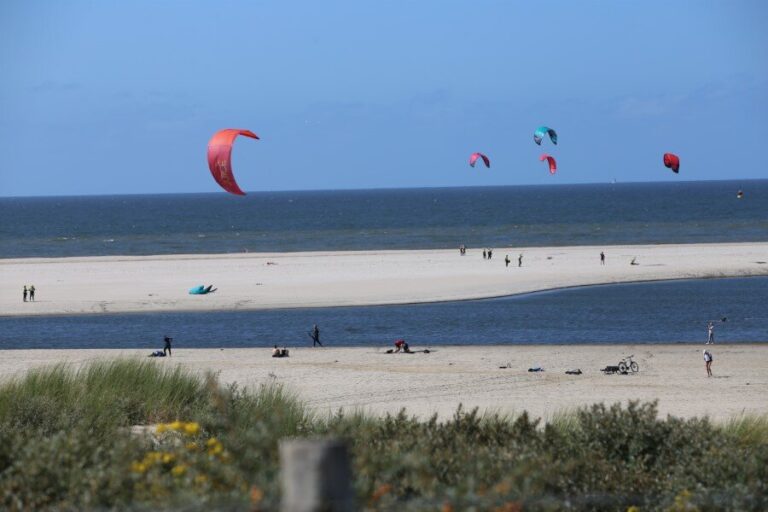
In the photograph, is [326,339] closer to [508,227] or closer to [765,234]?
[765,234]

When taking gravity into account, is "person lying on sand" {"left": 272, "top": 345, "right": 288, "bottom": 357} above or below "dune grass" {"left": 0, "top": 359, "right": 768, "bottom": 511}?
below

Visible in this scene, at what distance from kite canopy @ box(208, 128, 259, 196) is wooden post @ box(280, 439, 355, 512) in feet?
66.7

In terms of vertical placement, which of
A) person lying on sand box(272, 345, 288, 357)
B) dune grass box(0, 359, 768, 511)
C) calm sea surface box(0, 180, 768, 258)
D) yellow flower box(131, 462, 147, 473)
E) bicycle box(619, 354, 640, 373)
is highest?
calm sea surface box(0, 180, 768, 258)

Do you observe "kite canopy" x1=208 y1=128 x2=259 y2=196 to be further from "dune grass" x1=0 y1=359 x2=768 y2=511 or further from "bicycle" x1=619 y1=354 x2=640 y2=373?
"dune grass" x1=0 y1=359 x2=768 y2=511

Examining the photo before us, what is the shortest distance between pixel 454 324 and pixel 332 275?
16277mm

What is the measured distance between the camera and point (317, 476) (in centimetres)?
366

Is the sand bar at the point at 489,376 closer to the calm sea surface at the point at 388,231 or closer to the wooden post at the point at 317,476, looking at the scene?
the wooden post at the point at 317,476

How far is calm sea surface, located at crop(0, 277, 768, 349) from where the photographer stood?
3123cm

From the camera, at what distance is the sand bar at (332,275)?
41031 millimetres

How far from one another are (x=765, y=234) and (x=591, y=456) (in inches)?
2986

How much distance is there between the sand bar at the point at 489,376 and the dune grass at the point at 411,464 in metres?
6.37

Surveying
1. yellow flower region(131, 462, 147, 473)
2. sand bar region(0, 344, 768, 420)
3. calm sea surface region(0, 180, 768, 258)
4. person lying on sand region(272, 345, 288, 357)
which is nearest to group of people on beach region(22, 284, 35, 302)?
sand bar region(0, 344, 768, 420)

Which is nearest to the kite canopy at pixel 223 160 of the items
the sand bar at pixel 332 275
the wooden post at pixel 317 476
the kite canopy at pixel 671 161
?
the sand bar at pixel 332 275

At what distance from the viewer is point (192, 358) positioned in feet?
89.0
